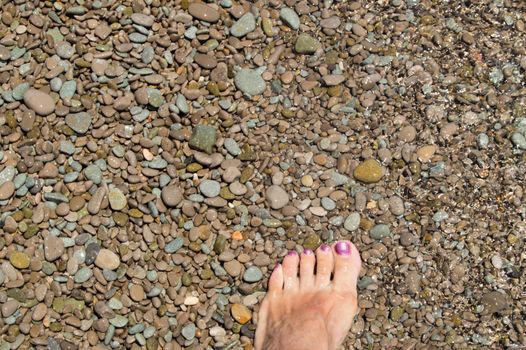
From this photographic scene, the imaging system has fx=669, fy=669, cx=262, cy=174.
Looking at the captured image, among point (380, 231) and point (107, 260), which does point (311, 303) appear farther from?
point (107, 260)

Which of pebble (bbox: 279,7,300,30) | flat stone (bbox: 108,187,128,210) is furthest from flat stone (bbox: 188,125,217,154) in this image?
pebble (bbox: 279,7,300,30)

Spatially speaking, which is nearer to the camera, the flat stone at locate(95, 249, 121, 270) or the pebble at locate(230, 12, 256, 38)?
the flat stone at locate(95, 249, 121, 270)

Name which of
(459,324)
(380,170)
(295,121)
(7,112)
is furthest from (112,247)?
(459,324)

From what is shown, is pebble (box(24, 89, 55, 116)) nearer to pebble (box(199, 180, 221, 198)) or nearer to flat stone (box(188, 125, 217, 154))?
flat stone (box(188, 125, 217, 154))

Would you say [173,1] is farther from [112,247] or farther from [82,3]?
[112,247]

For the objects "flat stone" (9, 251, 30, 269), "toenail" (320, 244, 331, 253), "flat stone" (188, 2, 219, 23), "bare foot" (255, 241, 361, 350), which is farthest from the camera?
"flat stone" (188, 2, 219, 23)

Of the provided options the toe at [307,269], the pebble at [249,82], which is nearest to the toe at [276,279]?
the toe at [307,269]
